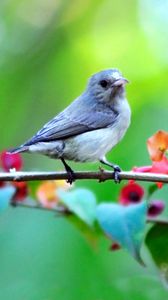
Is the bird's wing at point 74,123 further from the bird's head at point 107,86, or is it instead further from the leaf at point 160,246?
the leaf at point 160,246

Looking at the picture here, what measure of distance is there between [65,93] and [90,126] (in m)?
3.55

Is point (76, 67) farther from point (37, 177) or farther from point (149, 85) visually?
point (37, 177)

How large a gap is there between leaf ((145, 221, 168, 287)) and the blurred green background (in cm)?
119

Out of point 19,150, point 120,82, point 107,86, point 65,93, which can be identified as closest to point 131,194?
point 19,150

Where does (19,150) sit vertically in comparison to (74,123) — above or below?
below

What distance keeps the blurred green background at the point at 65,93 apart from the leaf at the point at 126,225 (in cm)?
134

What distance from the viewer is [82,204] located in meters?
2.08

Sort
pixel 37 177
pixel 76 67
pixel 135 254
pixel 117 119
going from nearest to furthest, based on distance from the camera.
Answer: pixel 135 254, pixel 37 177, pixel 117 119, pixel 76 67

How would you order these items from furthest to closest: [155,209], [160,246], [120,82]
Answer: [120,82] → [155,209] → [160,246]

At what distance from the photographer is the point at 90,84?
134 inches

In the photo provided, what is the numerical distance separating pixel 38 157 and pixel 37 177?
140 inches

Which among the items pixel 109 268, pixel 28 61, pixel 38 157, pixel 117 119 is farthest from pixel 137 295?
pixel 28 61

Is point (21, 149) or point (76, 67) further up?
point (76, 67)

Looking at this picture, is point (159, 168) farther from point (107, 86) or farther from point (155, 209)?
point (107, 86)
